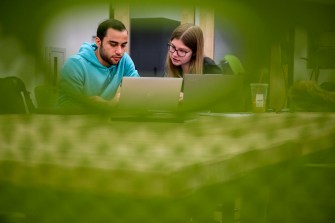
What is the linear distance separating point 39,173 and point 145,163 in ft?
0.21

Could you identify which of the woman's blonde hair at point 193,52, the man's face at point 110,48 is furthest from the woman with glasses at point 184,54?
the man's face at point 110,48

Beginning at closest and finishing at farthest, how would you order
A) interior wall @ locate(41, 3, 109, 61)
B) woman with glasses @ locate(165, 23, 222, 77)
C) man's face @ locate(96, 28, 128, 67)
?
interior wall @ locate(41, 3, 109, 61)
man's face @ locate(96, 28, 128, 67)
woman with glasses @ locate(165, 23, 222, 77)

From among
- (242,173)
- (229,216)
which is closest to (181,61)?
(229,216)

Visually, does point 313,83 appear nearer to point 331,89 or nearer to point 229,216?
point 331,89

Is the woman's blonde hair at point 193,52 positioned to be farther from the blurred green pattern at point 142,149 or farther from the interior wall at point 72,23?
the interior wall at point 72,23

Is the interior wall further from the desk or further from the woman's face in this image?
the woman's face

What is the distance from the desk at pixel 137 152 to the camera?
209 millimetres

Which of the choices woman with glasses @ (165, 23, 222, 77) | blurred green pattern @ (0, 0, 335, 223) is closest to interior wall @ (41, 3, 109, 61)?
blurred green pattern @ (0, 0, 335, 223)

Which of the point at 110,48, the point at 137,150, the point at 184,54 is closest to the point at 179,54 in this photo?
the point at 184,54

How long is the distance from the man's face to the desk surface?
3.97 ft

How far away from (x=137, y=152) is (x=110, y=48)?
133cm

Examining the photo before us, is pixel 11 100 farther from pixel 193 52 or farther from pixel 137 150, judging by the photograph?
pixel 193 52

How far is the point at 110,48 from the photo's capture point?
1524mm

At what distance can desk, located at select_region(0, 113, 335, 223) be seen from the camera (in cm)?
21
